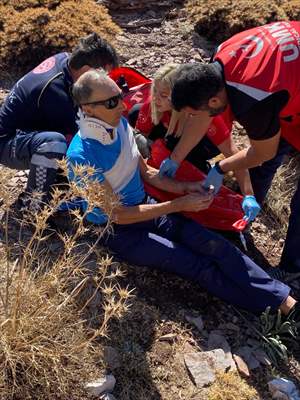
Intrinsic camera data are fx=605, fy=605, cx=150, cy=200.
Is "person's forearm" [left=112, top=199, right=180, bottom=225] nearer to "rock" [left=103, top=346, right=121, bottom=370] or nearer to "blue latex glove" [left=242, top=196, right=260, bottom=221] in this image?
"blue latex glove" [left=242, top=196, right=260, bottom=221]

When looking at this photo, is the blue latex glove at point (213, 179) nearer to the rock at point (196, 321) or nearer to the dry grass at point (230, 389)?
the rock at point (196, 321)

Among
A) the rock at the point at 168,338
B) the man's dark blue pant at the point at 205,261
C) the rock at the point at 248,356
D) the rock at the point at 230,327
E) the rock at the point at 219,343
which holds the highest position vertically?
the man's dark blue pant at the point at 205,261

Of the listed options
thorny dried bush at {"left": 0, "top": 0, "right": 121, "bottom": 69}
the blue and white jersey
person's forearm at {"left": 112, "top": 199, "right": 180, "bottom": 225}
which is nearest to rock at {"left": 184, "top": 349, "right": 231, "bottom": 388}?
person's forearm at {"left": 112, "top": 199, "right": 180, "bottom": 225}

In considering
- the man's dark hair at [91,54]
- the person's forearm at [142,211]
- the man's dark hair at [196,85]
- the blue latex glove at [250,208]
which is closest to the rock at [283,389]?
the blue latex glove at [250,208]

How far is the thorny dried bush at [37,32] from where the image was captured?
202 inches

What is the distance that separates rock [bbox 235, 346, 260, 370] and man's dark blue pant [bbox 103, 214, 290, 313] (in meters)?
0.22

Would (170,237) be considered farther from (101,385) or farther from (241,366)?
(101,385)

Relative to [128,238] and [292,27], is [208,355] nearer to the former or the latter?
[128,238]

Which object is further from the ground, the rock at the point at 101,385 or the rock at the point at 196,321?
the rock at the point at 101,385

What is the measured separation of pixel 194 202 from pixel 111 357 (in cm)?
→ 91

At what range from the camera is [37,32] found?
5.16 m

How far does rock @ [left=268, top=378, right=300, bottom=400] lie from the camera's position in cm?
293

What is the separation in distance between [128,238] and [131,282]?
0.28 m

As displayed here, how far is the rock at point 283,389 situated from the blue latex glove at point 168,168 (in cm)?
122
